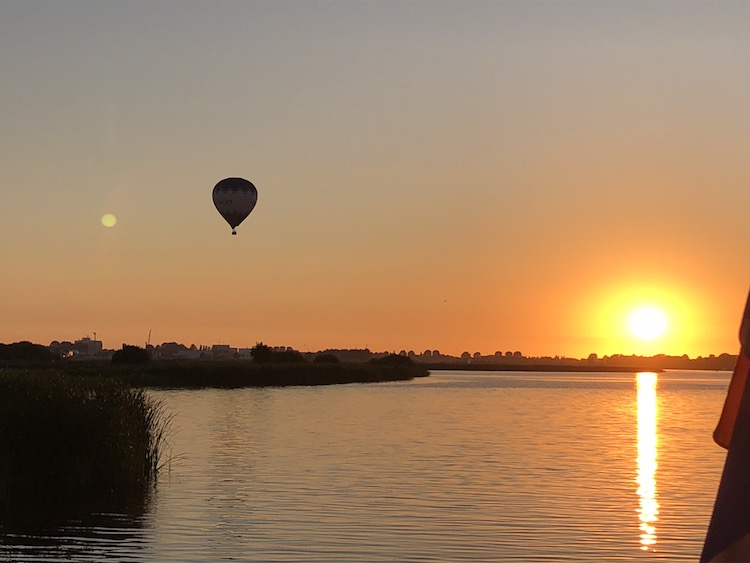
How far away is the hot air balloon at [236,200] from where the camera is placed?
71.1 metres

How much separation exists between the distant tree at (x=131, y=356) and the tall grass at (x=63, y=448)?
91077 millimetres

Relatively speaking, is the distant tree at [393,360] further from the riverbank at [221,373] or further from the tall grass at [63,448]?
the tall grass at [63,448]

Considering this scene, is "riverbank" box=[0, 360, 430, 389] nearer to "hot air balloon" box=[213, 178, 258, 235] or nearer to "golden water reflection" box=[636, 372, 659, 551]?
"hot air balloon" box=[213, 178, 258, 235]

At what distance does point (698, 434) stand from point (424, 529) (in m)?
37.0

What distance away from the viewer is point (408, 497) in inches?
1105

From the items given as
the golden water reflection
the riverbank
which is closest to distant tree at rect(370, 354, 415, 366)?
the riverbank

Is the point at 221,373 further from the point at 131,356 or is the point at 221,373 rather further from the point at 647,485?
the point at 647,485

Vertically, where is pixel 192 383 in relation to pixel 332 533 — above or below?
above

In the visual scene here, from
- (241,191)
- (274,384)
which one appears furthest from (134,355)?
(241,191)

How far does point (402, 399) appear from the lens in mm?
88312

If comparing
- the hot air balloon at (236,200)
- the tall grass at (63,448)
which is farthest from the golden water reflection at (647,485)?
the hot air balloon at (236,200)

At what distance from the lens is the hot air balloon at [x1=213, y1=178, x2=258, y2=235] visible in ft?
233

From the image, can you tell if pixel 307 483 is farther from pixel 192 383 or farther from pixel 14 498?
pixel 192 383

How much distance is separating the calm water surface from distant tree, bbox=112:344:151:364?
59409mm
